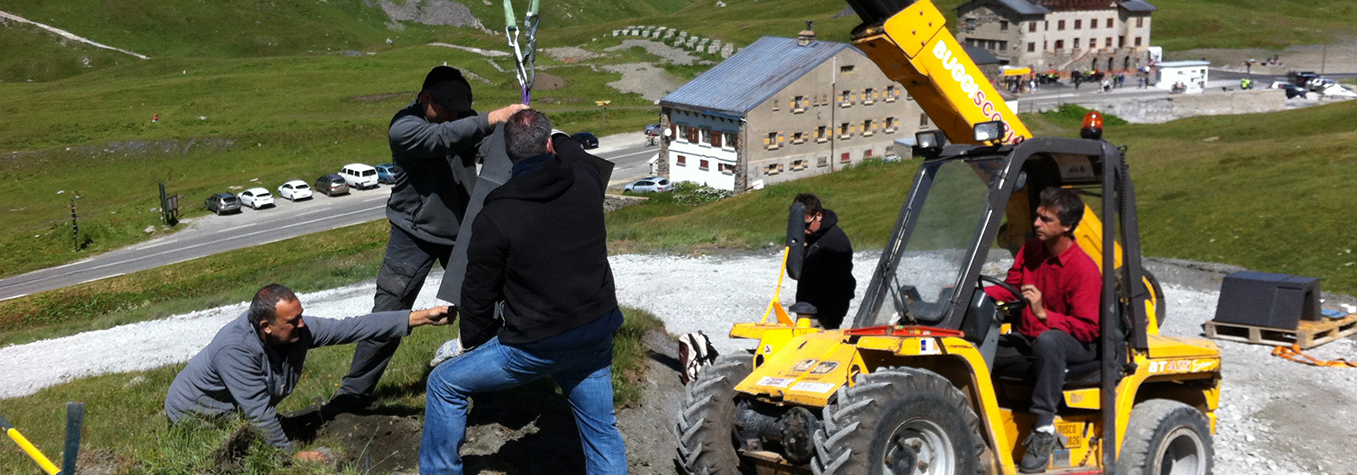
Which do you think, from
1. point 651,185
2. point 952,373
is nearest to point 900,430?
point 952,373

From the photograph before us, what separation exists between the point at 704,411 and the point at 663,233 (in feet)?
58.4

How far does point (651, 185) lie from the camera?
6119 centimetres

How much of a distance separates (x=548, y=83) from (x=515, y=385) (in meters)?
97.6

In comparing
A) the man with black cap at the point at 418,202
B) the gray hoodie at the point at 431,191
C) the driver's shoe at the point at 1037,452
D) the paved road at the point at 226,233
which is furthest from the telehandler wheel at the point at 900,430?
the paved road at the point at 226,233

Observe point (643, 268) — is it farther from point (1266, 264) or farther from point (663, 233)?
point (1266, 264)

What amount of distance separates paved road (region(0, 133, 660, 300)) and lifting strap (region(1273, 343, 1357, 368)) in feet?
138

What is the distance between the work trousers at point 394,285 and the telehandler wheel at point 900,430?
3.62m

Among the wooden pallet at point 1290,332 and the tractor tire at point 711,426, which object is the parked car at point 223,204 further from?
the tractor tire at point 711,426

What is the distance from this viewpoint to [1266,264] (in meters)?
19.0

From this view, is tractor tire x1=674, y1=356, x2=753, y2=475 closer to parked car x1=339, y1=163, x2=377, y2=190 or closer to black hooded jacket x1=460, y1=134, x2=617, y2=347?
black hooded jacket x1=460, y1=134, x2=617, y2=347

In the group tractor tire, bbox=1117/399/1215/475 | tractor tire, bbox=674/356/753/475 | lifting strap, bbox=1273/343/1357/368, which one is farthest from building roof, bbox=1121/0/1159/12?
tractor tire, bbox=674/356/753/475

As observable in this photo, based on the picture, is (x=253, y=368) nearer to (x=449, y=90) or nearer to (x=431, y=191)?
(x=431, y=191)

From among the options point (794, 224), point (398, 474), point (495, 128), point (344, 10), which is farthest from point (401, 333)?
point (344, 10)

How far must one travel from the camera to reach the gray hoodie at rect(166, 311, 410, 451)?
23.6 ft
